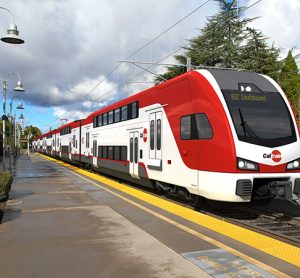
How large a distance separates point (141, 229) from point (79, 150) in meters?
20.4

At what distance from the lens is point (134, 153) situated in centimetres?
1400

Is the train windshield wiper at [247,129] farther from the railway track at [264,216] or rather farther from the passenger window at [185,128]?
the railway track at [264,216]

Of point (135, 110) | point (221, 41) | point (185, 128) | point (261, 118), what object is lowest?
point (185, 128)

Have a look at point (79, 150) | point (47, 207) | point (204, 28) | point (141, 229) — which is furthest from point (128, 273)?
point (204, 28)

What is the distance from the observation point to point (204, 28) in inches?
1344

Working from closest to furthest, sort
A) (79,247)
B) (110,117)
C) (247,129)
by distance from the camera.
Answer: (79,247) → (247,129) → (110,117)

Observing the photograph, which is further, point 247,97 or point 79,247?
point 247,97

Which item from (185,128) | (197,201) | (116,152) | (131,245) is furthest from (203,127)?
(116,152)

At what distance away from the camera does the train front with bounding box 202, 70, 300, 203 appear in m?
8.10

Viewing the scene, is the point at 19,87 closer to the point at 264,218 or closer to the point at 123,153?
the point at 123,153

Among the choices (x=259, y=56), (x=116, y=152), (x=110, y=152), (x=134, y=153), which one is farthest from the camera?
(x=259, y=56)

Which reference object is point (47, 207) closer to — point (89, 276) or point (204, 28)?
point (89, 276)

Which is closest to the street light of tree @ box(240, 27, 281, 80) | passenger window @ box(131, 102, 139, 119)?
passenger window @ box(131, 102, 139, 119)

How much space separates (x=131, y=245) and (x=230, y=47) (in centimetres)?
2730
